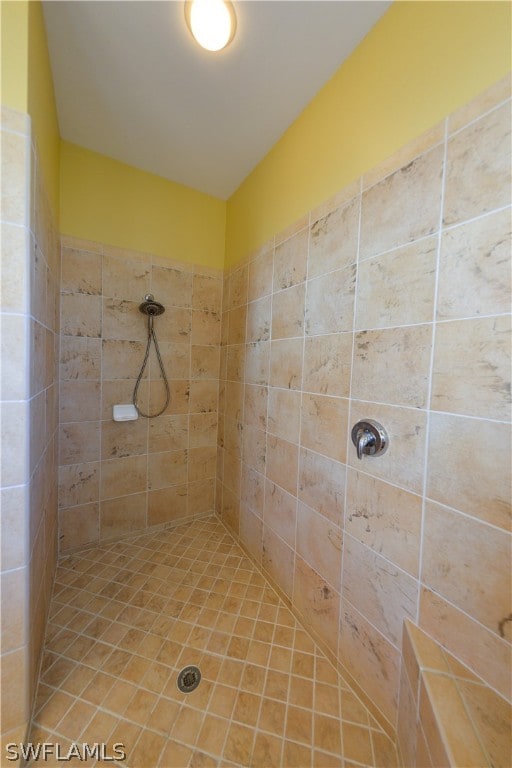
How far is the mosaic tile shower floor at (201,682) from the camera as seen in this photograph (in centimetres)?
82

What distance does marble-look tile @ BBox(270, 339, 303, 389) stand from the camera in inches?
48.9

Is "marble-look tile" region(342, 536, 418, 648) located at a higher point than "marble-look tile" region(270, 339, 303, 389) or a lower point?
lower

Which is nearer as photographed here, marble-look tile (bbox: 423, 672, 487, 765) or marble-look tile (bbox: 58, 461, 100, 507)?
marble-look tile (bbox: 423, 672, 487, 765)

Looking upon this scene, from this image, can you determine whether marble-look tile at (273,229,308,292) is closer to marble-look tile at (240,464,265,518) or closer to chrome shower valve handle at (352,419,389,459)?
chrome shower valve handle at (352,419,389,459)

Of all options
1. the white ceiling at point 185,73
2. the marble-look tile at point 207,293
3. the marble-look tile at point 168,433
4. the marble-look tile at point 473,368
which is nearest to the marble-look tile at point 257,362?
the marble-look tile at point 207,293

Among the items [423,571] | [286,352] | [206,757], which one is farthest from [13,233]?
[206,757]

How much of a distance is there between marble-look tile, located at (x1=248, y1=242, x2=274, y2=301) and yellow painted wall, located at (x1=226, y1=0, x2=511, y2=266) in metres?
0.13

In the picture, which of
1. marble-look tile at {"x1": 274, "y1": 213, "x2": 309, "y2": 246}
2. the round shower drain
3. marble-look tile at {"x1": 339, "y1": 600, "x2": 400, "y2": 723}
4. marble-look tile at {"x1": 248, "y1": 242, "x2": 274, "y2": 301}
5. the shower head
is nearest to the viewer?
marble-look tile at {"x1": 339, "y1": 600, "x2": 400, "y2": 723}

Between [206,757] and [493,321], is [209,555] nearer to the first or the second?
[206,757]

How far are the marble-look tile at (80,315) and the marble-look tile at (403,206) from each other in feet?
4.85

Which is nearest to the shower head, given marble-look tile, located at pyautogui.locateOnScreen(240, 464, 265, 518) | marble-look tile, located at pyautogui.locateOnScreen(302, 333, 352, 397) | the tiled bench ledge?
marble-look tile, located at pyautogui.locateOnScreen(302, 333, 352, 397)

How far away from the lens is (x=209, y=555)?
1652mm

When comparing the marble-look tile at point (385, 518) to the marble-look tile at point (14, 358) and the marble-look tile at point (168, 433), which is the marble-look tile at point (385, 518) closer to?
the marble-look tile at point (14, 358)

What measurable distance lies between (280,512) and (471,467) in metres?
0.93
